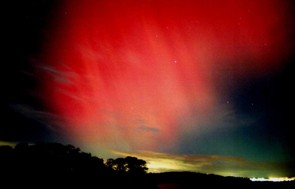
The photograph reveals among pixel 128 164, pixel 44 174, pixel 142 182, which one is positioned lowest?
pixel 44 174

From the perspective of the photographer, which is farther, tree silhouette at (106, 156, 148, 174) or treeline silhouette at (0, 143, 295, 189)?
tree silhouette at (106, 156, 148, 174)

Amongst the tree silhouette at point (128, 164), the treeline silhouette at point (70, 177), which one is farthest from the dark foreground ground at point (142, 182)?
the tree silhouette at point (128, 164)

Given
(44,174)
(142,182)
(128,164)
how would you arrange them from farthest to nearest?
1. (128,164)
2. (142,182)
3. (44,174)

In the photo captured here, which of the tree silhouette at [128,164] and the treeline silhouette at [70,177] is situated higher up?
the tree silhouette at [128,164]

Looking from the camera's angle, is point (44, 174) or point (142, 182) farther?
point (142, 182)

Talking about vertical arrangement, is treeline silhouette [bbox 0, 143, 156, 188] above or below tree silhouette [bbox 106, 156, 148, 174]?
below

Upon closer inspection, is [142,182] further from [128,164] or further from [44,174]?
[128,164]

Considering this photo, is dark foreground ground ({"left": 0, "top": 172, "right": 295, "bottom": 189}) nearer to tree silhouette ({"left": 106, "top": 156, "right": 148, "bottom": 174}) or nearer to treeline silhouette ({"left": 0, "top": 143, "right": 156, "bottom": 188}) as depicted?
treeline silhouette ({"left": 0, "top": 143, "right": 156, "bottom": 188})

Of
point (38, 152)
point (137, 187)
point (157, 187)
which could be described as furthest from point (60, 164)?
point (157, 187)

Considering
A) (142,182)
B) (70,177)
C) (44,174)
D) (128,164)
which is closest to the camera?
(44,174)

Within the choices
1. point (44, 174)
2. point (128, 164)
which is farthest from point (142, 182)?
point (128, 164)

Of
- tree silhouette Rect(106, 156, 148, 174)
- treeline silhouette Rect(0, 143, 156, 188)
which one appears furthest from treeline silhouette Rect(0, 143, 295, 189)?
tree silhouette Rect(106, 156, 148, 174)

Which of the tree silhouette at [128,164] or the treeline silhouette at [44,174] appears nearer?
the treeline silhouette at [44,174]

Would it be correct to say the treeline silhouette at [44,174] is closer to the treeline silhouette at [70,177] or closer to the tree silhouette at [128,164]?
the treeline silhouette at [70,177]
